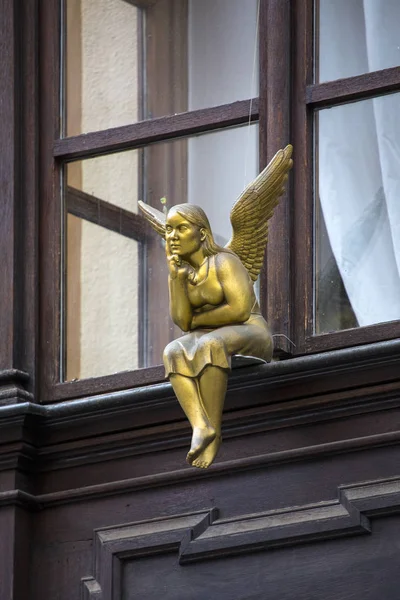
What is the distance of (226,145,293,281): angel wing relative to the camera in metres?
6.90

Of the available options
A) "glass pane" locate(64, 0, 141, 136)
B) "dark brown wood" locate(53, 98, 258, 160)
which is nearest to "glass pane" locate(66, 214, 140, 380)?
"dark brown wood" locate(53, 98, 258, 160)

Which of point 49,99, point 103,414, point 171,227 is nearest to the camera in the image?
point 171,227

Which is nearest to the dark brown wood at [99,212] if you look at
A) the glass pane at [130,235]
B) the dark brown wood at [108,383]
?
the glass pane at [130,235]

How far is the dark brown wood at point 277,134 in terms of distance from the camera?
23.3 ft

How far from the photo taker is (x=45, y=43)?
7812 mm

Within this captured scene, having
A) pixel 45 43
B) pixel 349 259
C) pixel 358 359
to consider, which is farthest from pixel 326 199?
pixel 45 43

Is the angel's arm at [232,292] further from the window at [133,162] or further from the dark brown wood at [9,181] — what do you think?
the dark brown wood at [9,181]

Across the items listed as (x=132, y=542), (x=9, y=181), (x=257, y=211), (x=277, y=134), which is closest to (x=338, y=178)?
(x=277, y=134)

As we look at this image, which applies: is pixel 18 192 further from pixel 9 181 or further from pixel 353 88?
pixel 353 88

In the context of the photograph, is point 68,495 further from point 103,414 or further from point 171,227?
point 171,227

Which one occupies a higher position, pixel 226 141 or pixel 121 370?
pixel 226 141

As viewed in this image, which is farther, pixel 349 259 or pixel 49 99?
pixel 49 99

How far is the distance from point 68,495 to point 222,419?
591 millimetres

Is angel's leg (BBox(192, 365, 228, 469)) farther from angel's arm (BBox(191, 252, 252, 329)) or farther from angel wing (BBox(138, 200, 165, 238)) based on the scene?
angel wing (BBox(138, 200, 165, 238))
